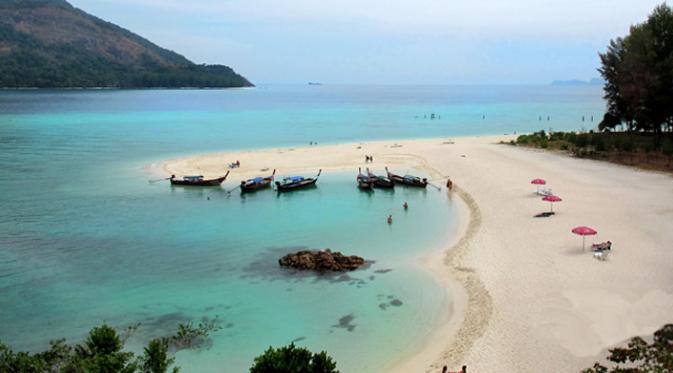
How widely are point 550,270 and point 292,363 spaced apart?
50.5 ft

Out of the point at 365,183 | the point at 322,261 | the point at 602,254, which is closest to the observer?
the point at 602,254

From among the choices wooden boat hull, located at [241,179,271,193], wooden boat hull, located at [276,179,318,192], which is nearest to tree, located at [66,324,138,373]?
wooden boat hull, located at [241,179,271,193]

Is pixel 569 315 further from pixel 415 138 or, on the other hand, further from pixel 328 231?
pixel 415 138

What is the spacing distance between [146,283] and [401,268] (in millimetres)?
11068

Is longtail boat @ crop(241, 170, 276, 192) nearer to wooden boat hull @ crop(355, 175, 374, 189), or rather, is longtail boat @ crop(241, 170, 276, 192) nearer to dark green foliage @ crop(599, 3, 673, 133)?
wooden boat hull @ crop(355, 175, 374, 189)

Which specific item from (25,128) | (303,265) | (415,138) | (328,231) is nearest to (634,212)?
(328,231)

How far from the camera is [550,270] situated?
918 inches

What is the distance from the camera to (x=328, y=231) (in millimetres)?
31906

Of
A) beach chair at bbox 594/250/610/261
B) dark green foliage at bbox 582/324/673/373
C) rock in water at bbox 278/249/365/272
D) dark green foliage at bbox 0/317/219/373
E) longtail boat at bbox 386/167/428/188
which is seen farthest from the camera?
longtail boat at bbox 386/167/428/188

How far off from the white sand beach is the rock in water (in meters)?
3.43

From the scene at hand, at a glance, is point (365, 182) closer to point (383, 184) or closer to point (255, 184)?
point (383, 184)

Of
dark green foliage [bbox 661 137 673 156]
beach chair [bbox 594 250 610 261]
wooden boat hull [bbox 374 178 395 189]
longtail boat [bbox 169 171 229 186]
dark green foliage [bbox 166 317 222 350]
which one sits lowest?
dark green foliage [bbox 166 317 222 350]

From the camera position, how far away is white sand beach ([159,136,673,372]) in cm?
1725

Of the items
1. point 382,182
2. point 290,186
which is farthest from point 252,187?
point 382,182
